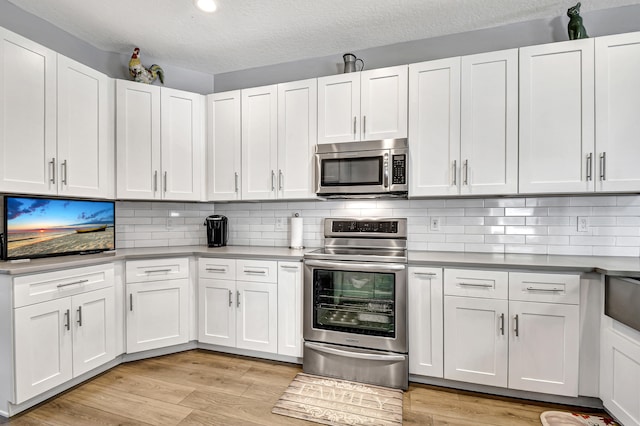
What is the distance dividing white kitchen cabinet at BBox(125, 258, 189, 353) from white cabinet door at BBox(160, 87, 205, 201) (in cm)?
69

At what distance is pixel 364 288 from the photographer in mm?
2449

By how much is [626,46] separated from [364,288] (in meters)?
2.41

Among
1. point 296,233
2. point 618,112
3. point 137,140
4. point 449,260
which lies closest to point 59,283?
point 137,140

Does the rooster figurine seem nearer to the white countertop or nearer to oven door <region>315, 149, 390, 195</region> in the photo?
the white countertop

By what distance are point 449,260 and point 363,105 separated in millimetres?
1417

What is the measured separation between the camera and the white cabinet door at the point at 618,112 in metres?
2.12

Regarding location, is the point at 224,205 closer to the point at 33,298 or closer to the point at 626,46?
the point at 33,298

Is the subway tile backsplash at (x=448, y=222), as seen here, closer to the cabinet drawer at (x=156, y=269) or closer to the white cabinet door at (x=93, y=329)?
the cabinet drawer at (x=156, y=269)

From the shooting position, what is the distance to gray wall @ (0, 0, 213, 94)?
2.37 metres

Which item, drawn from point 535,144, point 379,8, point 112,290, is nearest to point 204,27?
point 379,8

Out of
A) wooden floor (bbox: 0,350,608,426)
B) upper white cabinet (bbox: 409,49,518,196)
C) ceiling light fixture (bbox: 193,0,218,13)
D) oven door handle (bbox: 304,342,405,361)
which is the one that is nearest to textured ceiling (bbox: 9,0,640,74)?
ceiling light fixture (bbox: 193,0,218,13)

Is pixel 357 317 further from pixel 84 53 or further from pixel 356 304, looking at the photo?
pixel 84 53

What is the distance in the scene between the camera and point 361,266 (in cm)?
239

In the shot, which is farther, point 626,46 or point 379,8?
point 379,8
